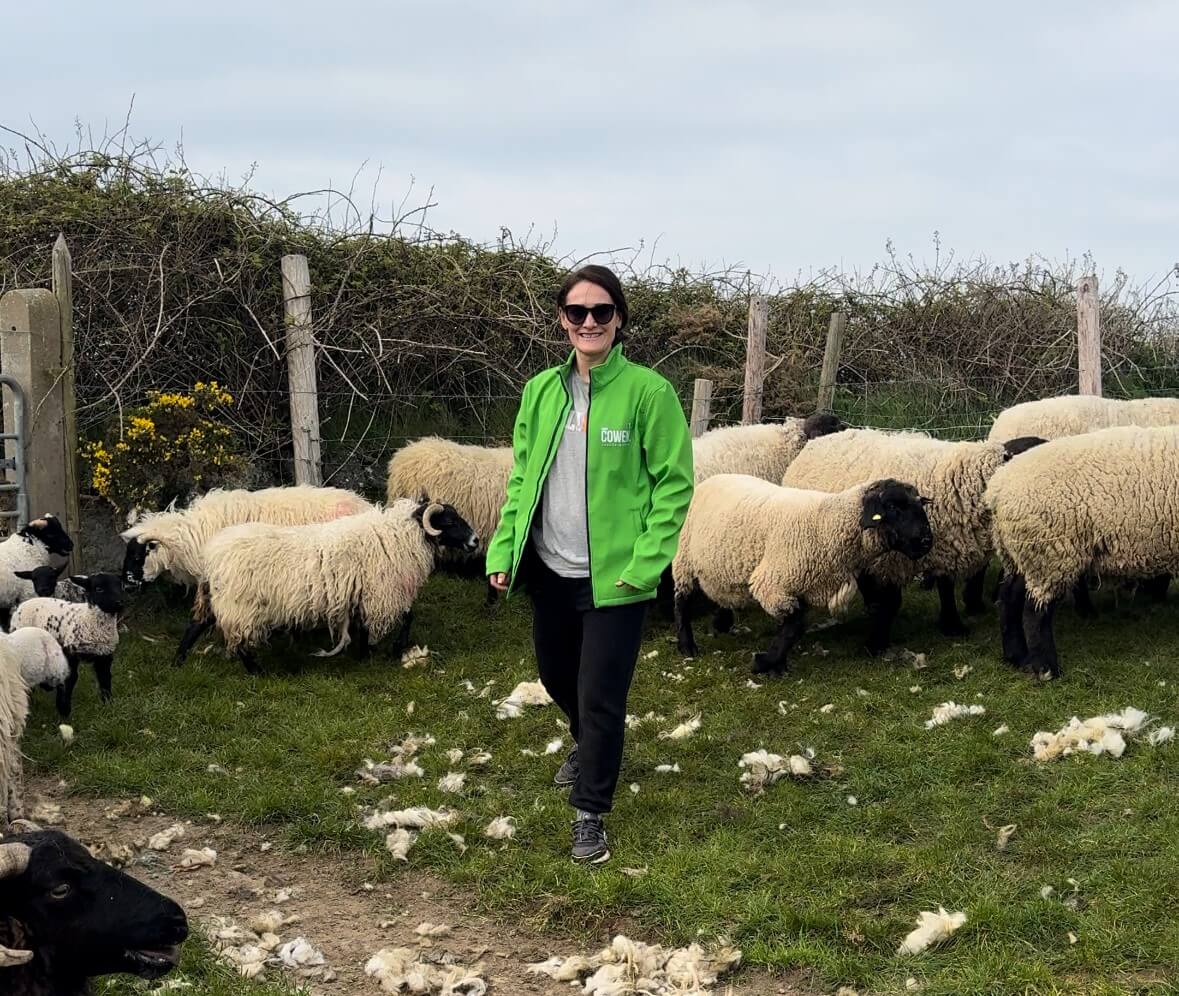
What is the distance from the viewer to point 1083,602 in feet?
28.4

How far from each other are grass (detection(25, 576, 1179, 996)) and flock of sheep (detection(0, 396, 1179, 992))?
36 cm

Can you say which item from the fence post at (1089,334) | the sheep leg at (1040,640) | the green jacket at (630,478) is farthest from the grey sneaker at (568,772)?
the fence post at (1089,334)

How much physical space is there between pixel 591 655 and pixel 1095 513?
12.9 feet

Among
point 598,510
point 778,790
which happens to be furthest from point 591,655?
point 778,790

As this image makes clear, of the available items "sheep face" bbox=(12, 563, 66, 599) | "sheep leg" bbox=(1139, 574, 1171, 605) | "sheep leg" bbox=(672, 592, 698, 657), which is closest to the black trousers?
"sheep leg" bbox=(672, 592, 698, 657)

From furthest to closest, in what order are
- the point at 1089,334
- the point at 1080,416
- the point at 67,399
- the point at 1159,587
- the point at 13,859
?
the point at 1089,334, the point at 1080,416, the point at 67,399, the point at 1159,587, the point at 13,859

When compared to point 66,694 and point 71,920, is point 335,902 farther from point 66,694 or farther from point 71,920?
point 66,694

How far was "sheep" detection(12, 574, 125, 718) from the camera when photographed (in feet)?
23.7

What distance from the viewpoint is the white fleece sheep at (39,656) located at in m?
6.66

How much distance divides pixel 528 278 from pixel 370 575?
5632 mm

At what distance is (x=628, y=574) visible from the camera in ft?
15.5

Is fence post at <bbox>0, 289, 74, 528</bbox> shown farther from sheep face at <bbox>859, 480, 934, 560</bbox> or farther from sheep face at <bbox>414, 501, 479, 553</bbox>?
sheep face at <bbox>859, 480, 934, 560</bbox>

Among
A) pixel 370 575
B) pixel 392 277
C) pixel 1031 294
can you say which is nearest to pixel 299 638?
pixel 370 575

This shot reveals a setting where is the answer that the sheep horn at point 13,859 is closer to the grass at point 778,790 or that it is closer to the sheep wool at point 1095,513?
the grass at point 778,790
